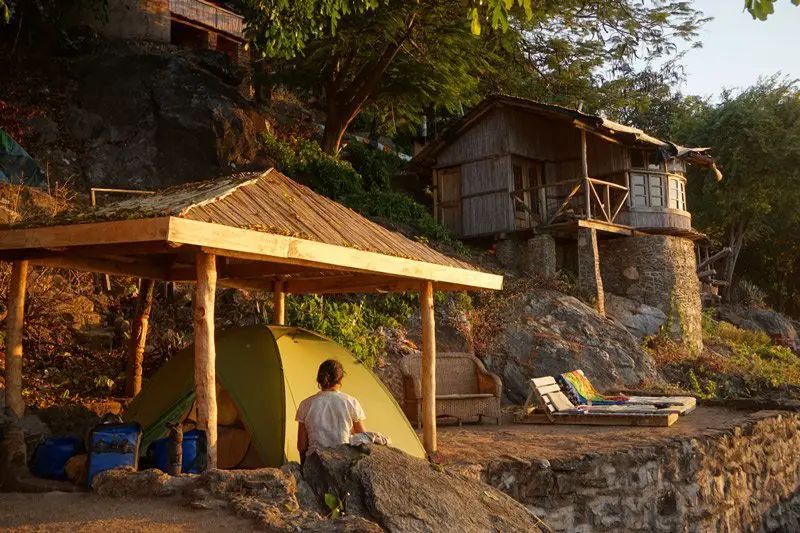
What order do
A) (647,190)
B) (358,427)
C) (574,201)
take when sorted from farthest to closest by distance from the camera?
1. (574,201)
2. (647,190)
3. (358,427)

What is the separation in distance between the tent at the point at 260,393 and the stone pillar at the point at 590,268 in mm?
12456

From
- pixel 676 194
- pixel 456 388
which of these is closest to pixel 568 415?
pixel 456 388

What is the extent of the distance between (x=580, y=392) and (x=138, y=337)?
689 cm

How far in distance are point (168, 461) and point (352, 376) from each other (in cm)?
261

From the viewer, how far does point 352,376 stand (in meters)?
7.86

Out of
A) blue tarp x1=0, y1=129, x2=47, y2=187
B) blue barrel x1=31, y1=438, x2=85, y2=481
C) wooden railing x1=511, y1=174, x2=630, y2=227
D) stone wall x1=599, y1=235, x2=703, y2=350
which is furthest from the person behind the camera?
stone wall x1=599, y1=235, x2=703, y2=350

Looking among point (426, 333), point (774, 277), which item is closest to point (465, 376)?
point (426, 333)

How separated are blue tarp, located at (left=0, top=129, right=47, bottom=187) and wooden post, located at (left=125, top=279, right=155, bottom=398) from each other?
17.9ft

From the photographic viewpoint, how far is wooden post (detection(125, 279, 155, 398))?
8984 mm

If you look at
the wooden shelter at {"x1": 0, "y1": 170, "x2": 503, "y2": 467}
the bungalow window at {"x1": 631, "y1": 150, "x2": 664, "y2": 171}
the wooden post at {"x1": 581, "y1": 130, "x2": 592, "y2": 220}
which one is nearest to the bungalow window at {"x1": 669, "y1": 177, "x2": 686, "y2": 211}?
the bungalow window at {"x1": 631, "y1": 150, "x2": 664, "y2": 171}

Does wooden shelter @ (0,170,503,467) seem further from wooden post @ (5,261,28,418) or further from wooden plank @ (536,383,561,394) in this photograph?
wooden plank @ (536,383,561,394)

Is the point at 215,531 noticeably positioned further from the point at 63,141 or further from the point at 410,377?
the point at 63,141

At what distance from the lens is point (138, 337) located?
8.95 m

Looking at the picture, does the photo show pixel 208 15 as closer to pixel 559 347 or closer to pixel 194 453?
pixel 559 347
